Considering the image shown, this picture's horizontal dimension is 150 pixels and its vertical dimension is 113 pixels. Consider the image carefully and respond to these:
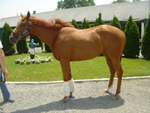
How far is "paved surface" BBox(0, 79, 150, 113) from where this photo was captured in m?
3.55

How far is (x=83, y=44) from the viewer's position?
3.81 metres

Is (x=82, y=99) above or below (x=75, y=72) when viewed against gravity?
above

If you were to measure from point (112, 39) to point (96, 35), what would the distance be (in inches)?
18.4

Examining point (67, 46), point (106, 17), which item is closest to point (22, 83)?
point (67, 46)

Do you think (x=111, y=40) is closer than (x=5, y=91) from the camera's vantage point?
Yes

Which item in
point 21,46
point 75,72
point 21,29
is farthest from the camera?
point 21,46

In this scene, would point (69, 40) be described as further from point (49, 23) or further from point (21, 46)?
point (21, 46)

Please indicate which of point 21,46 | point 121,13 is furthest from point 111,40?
point 121,13

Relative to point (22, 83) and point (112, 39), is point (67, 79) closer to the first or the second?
point (112, 39)

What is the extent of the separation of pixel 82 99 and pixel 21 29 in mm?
2677

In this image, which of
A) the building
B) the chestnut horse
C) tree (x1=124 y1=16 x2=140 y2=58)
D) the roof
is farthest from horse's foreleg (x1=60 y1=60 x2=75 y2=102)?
the roof

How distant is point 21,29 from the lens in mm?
3758

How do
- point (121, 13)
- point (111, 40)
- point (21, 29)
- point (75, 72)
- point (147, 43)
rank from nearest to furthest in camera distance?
point (21, 29) → point (111, 40) → point (75, 72) → point (147, 43) → point (121, 13)

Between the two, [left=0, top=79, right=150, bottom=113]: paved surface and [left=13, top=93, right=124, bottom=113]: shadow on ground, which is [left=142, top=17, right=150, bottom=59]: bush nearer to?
[left=0, top=79, right=150, bottom=113]: paved surface
